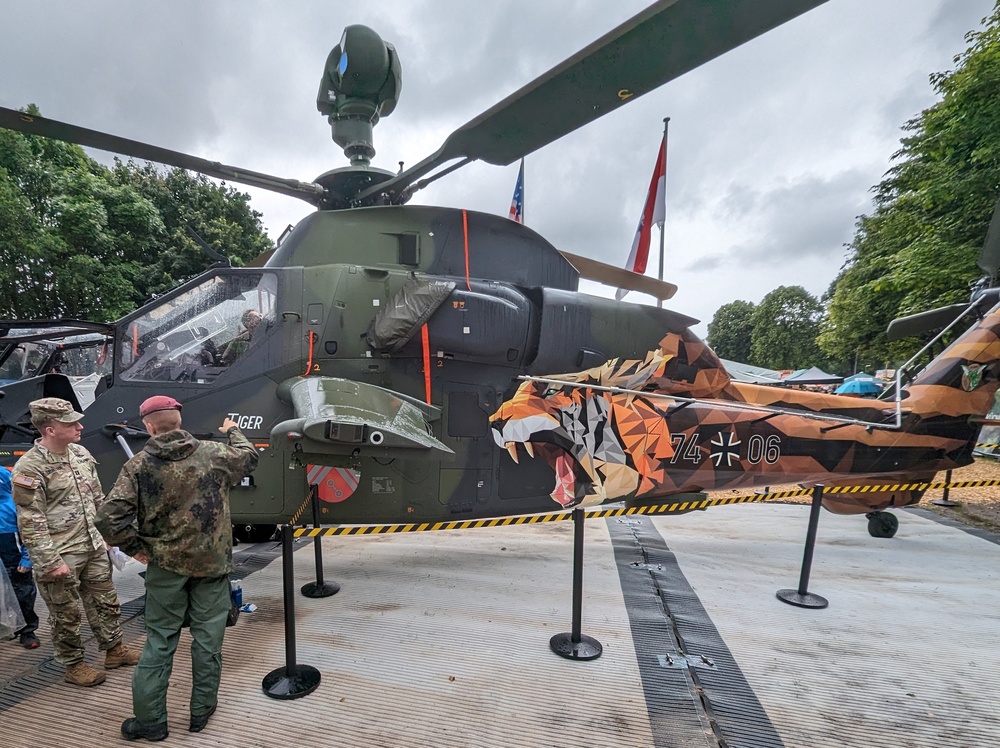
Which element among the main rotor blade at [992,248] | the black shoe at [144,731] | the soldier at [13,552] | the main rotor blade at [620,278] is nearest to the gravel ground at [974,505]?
the main rotor blade at [992,248]

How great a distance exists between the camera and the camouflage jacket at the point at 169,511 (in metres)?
2.37

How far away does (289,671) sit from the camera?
3.02 meters

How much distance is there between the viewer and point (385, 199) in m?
4.69

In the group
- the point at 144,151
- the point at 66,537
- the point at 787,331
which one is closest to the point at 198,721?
the point at 66,537

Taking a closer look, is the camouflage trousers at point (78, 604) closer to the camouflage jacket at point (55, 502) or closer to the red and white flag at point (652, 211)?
the camouflage jacket at point (55, 502)

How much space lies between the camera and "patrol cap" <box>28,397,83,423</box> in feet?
9.22

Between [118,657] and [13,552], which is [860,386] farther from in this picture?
[13,552]

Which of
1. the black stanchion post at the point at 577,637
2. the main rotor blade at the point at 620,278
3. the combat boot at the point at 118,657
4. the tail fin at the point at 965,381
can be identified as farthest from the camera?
the main rotor blade at the point at 620,278

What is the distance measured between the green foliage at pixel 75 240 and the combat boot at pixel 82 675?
32.5 feet

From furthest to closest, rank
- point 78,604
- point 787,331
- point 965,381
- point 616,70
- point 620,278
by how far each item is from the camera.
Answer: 1. point 787,331
2. point 620,278
3. point 965,381
4. point 78,604
5. point 616,70

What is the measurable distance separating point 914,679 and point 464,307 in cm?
414

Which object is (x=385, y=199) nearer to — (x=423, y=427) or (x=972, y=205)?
(x=423, y=427)

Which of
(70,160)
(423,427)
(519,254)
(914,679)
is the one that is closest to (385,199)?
(519,254)

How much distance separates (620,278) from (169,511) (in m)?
5.13
